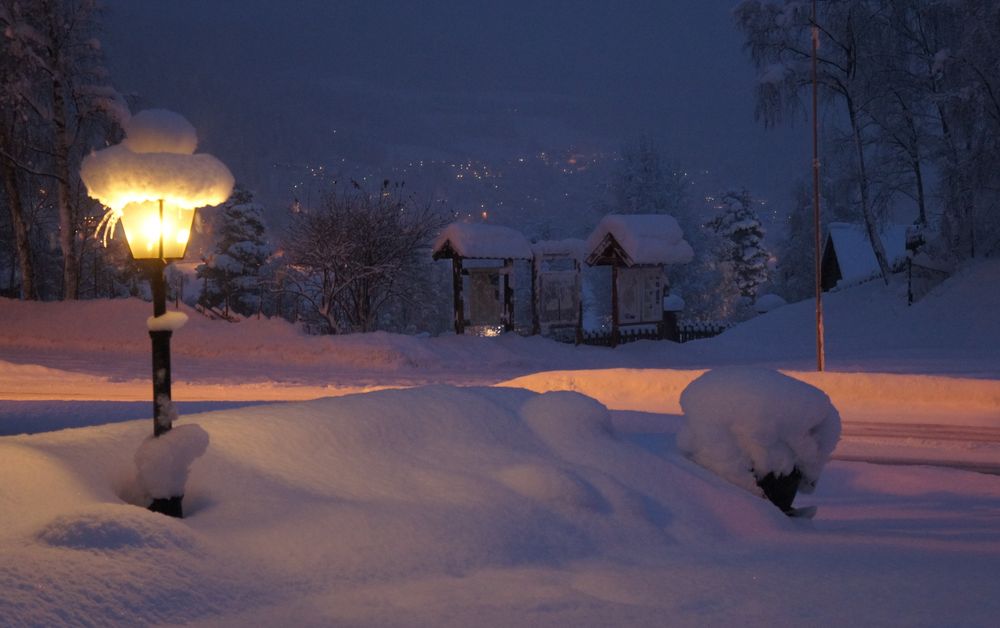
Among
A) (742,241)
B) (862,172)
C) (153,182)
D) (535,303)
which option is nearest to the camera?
(153,182)

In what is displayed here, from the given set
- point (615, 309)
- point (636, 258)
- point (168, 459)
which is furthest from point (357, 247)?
point (168, 459)

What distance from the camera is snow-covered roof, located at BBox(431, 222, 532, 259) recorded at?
82.3ft

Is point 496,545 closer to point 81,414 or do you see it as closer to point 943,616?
point 943,616

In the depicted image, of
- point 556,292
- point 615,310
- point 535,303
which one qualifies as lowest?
point 615,310

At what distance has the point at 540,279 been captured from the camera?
27.4m

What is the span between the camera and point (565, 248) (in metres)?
27.7

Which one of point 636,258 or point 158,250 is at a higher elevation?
point 636,258

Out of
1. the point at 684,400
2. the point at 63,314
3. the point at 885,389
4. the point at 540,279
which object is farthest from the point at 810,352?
the point at 63,314

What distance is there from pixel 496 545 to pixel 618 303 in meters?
23.0

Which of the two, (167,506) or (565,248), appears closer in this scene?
(167,506)

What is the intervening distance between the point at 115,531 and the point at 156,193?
2439 millimetres

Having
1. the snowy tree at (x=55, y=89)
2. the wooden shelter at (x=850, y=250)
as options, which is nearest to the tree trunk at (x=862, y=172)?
the wooden shelter at (x=850, y=250)

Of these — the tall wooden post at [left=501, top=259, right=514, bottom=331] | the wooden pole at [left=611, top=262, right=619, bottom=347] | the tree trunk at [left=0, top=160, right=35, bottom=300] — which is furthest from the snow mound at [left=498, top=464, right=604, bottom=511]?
the tree trunk at [left=0, top=160, right=35, bottom=300]

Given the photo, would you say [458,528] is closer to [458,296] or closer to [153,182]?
[153,182]
